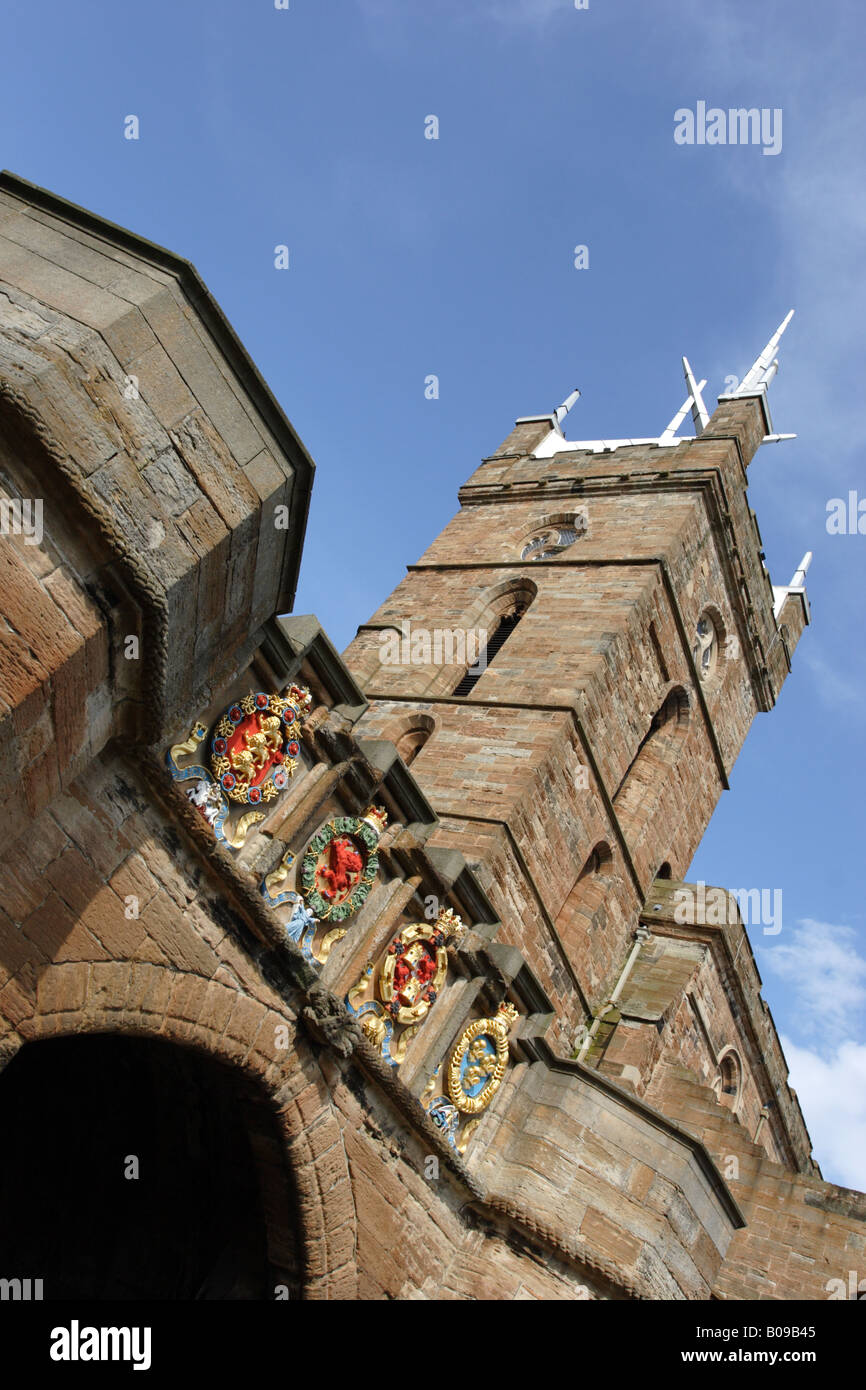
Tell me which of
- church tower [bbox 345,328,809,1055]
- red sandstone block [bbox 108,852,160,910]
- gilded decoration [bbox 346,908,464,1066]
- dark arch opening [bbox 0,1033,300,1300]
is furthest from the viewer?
church tower [bbox 345,328,809,1055]

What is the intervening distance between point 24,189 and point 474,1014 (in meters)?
6.25

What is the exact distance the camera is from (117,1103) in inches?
311

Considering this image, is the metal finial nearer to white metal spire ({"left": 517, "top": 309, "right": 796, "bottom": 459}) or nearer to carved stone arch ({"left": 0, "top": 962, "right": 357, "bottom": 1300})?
white metal spire ({"left": 517, "top": 309, "right": 796, "bottom": 459})

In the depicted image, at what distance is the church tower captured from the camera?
12.1m

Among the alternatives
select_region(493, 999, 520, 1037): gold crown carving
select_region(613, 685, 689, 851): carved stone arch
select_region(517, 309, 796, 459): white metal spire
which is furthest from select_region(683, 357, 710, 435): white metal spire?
select_region(493, 999, 520, 1037): gold crown carving

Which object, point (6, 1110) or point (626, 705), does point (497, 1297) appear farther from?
point (626, 705)

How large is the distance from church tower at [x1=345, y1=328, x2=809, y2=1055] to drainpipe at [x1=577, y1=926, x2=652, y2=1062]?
0.42ft

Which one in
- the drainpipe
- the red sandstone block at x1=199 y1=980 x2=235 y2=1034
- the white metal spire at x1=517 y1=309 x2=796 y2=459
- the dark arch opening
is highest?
the white metal spire at x1=517 y1=309 x2=796 y2=459

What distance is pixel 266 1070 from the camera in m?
6.51

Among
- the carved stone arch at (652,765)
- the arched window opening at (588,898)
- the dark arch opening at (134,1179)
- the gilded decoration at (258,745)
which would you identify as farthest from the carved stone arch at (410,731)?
the gilded decoration at (258,745)

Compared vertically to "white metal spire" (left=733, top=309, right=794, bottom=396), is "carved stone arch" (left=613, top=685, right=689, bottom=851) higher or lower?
lower

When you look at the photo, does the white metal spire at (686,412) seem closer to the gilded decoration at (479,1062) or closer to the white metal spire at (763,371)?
the white metal spire at (763,371)

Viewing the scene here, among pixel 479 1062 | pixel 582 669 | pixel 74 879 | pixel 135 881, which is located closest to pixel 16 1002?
pixel 74 879

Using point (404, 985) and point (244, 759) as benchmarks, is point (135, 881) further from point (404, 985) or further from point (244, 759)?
point (404, 985)
